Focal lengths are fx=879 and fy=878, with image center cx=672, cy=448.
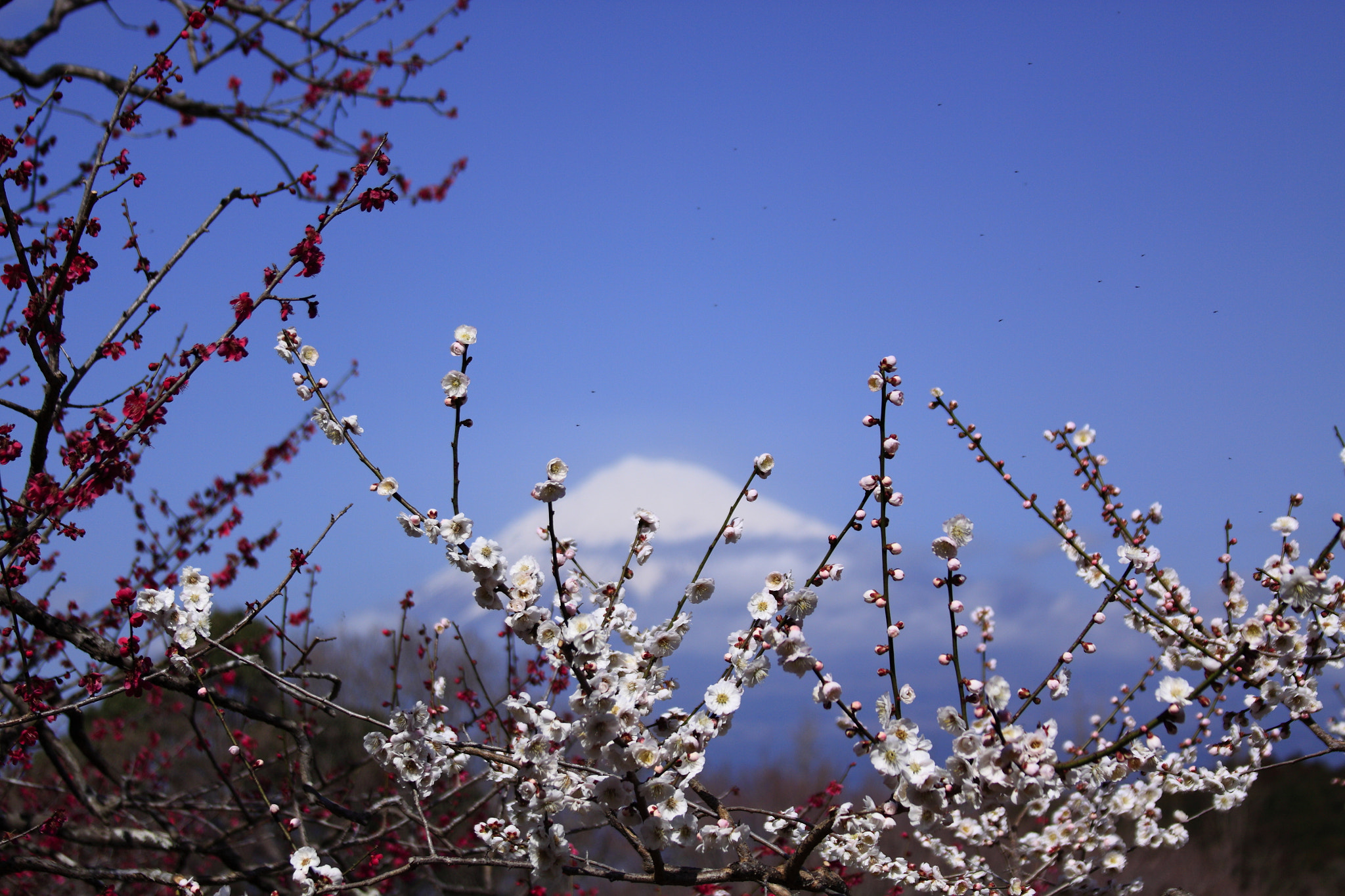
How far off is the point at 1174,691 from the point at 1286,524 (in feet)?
2.76

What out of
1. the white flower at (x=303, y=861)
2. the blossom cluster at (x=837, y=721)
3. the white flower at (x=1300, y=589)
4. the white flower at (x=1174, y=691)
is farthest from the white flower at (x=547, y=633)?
the white flower at (x=1300, y=589)

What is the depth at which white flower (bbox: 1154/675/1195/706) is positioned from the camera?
9.41 feet

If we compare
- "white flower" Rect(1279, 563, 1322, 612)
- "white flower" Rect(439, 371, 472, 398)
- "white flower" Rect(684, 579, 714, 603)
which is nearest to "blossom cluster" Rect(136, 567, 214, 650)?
"white flower" Rect(439, 371, 472, 398)

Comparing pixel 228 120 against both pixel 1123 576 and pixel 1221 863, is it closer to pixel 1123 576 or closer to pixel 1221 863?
pixel 1123 576

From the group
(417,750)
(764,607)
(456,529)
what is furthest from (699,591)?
(417,750)

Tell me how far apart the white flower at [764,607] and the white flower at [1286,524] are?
6.53 ft

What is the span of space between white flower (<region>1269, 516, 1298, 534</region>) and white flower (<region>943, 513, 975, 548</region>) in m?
1.43

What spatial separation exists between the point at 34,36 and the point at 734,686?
5.72m

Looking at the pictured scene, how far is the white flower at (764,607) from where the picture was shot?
2652mm

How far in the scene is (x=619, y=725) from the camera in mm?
2516

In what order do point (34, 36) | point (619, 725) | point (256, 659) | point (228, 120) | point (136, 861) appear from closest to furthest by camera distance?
1. point (619, 725)
2. point (256, 659)
3. point (34, 36)
4. point (228, 120)
5. point (136, 861)

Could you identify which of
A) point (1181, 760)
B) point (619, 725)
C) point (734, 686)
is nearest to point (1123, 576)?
point (1181, 760)

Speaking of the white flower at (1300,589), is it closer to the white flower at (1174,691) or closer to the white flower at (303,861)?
the white flower at (1174,691)

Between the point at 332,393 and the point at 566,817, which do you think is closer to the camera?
the point at 566,817
